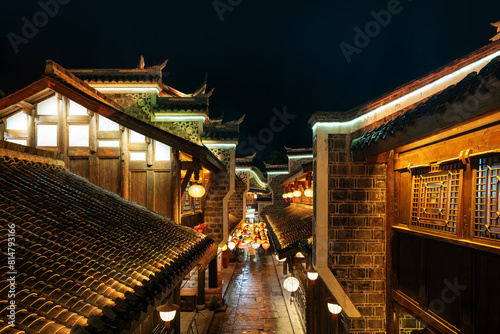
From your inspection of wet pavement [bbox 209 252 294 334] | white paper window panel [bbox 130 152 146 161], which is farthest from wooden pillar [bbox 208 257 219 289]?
white paper window panel [bbox 130 152 146 161]

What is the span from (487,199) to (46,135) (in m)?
11.4

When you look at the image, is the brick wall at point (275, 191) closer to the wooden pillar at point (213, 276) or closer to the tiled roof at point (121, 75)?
the wooden pillar at point (213, 276)

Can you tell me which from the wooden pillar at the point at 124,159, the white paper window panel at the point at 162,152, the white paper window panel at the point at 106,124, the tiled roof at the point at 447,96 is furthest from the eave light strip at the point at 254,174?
the tiled roof at the point at 447,96

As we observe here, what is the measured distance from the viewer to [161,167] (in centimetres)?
957

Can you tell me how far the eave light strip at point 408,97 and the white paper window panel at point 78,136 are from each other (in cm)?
762

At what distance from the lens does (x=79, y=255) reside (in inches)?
147

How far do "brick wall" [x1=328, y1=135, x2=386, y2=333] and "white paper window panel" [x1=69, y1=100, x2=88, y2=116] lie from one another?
807 cm

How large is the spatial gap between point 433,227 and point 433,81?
9.23ft

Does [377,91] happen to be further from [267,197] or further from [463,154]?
[463,154]

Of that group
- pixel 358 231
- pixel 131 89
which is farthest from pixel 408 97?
pixel 131 89

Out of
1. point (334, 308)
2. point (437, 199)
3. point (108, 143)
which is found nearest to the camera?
point (437, 199)

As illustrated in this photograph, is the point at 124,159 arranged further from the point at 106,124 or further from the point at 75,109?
the point at 75,109

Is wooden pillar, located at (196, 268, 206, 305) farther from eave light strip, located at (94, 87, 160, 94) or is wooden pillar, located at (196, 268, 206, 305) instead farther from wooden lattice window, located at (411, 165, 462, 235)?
wooden lattice window, located at (411, 165, 462, 235)

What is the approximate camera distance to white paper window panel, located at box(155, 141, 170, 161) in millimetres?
9578
